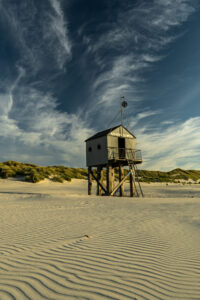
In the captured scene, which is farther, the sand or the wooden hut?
the wooden hut

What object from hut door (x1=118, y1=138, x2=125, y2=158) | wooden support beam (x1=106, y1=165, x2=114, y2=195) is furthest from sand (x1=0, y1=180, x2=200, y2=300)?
hut door (x1=118, y1=138, x2=125, y2=158)

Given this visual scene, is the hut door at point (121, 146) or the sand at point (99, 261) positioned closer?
the sand at point (99, 261)

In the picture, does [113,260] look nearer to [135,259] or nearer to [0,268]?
[135,259]

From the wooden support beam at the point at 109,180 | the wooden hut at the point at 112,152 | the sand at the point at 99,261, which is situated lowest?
the sand at the point at 99,261

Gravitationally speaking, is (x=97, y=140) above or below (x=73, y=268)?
above

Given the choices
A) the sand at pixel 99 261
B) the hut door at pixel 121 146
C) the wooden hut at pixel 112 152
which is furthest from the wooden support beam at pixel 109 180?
the sand at pixel 99 261

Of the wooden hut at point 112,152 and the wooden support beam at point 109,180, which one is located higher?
the wooden hut at point 112,152

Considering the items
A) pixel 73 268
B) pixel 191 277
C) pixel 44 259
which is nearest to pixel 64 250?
pixel 44 259

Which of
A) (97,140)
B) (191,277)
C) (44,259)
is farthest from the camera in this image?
(97,140)

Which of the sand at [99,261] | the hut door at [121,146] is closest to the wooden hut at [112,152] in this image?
the hut door at [121,146]

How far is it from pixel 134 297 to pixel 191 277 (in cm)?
124

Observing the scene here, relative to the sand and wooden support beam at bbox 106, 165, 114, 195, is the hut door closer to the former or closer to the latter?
wooden support beam at bbox 106, 165, 114, 195

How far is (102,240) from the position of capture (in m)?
5.48

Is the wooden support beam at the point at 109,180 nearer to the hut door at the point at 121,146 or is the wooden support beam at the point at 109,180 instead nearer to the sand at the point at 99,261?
the hut door at the point at 121,146
